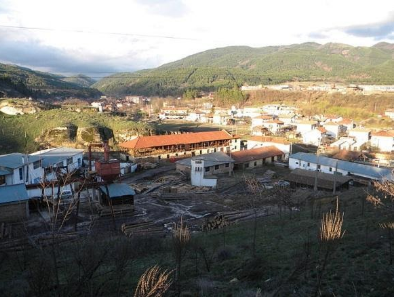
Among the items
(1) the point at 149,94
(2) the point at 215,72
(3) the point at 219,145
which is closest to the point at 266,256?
Result: (3) the point at 219,145

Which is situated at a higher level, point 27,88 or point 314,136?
point 27,88

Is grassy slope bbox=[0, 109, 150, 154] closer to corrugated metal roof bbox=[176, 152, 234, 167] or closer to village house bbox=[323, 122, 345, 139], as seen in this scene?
corrugated metal roof bbox=[176, 152, 234, 167]

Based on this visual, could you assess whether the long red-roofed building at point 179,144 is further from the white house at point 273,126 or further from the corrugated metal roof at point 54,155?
the white house at point 273,126

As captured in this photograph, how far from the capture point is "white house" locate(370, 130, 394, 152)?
47562 millimetres

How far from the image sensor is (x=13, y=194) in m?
18.7

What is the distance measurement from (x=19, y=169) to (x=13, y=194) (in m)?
4.84

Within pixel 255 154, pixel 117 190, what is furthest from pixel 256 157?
pixel 117 190

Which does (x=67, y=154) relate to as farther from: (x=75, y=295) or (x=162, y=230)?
(x=75, y=295)

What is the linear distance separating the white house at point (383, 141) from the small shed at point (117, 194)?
134 feet

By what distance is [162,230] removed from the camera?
58.6ft

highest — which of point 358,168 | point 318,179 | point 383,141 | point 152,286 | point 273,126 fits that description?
point 152,286

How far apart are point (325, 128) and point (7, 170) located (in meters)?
50.8

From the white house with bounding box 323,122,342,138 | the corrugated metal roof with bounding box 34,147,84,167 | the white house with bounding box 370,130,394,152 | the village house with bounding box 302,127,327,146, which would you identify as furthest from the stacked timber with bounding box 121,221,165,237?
the white house with bounding box 323,122,342,138

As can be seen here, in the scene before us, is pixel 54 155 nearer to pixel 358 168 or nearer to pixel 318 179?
pixel 318 179
